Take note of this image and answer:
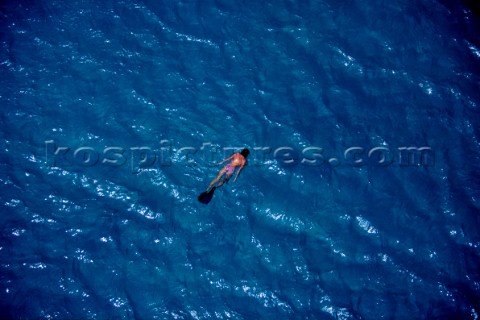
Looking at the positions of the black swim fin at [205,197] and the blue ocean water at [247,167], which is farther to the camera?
the black swim fin at [205,197]

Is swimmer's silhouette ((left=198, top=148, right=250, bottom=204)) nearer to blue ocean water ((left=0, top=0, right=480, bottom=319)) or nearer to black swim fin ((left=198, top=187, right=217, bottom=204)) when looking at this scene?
black swim fin ((left=198, top=187, right=217, bottom=204))

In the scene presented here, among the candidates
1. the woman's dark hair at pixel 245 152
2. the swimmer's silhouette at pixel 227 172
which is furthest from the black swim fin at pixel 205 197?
the woman's dark hair at pixel 245 152

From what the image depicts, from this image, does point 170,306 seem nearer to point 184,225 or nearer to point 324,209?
point 184,225

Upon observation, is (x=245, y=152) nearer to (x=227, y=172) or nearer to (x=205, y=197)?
(x=227, y=172)

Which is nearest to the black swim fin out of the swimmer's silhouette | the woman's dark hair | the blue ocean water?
the swimmer's silhouette

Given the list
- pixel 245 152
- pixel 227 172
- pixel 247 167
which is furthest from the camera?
pixel 247 167

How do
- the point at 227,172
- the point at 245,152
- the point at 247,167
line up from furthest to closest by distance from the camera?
the point at 247,167 < the point at 245,152 < the point at 227,172

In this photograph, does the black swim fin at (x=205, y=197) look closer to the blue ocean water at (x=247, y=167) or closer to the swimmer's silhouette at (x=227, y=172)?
the swimmer's silhouette at (x=227, y=172)

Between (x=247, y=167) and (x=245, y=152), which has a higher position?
(x=245, y=152)

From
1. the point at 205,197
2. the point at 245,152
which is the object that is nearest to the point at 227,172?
the point at 245,152
